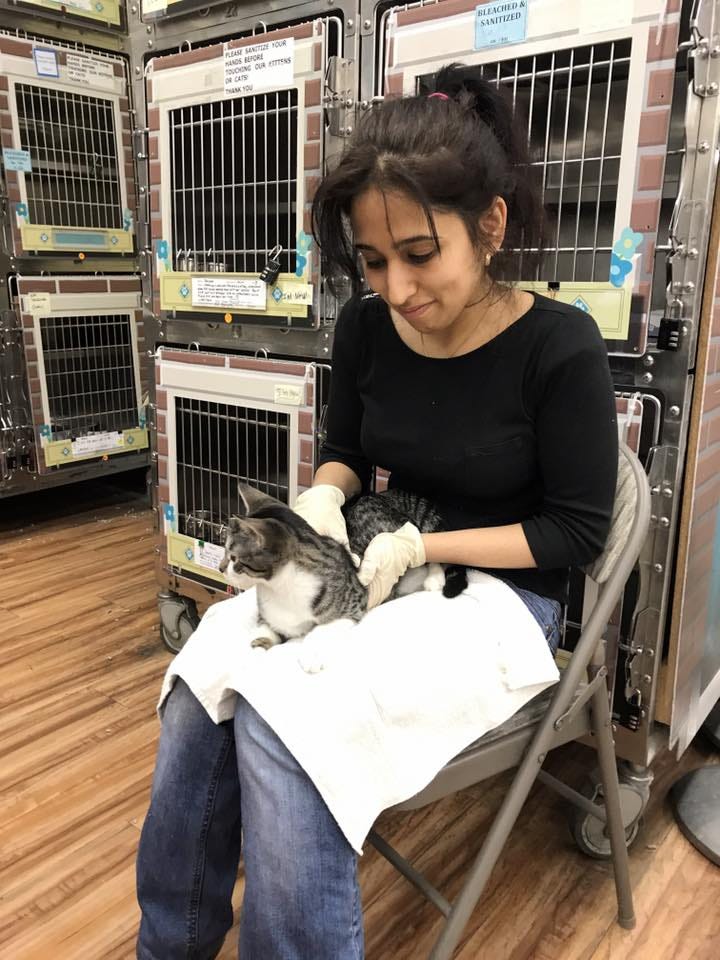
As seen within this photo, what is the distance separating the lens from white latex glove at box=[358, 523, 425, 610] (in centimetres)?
103

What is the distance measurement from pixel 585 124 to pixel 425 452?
610 mm

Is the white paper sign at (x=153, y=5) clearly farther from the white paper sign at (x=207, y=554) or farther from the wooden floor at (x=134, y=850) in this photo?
the wooden floor at (x=134, y=850)

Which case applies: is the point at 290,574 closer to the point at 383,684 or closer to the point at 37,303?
the point at 383,684

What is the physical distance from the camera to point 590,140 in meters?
1.25

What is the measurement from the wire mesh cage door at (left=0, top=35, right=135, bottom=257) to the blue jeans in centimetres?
228

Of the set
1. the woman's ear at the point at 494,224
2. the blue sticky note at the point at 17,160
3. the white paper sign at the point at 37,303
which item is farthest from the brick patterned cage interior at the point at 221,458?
the blue sticky note at the point at 17,160

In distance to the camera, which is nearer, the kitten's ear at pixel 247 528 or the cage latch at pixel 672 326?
the kitten's ear at pixel 247 528

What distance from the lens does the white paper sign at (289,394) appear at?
1.66 m

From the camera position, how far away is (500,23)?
124 centimetres

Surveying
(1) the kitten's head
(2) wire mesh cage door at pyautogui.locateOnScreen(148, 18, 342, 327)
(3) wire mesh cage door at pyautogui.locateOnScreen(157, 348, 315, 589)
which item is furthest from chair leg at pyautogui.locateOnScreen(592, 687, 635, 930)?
(2) wire mesh cage door at pyautogui.locateOnScreen(148, 18, 342, 327)

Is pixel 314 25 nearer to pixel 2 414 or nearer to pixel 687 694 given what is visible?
pixel 687 694

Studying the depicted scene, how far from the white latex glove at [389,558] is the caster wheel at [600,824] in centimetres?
65

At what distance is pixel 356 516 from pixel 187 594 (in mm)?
956

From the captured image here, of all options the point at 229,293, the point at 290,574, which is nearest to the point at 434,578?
the point at 290,574
